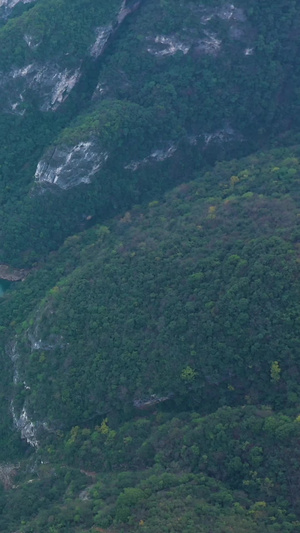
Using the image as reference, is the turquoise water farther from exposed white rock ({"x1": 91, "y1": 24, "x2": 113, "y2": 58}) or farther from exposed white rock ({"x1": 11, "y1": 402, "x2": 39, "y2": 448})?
exposed white rock ({"x1": 91, "y1": 24, "x2": 113, "y2": 58})

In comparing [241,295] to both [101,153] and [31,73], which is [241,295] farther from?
[31,73]

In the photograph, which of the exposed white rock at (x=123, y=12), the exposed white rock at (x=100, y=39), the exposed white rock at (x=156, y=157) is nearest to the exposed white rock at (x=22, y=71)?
the exposed white rock at (x=100, y=39)

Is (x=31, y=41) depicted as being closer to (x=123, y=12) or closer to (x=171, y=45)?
(x=123, y=12)

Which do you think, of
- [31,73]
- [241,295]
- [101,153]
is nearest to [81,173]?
[101,153]

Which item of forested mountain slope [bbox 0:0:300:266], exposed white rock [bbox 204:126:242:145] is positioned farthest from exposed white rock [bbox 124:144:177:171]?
exposed white rock [bbox 204:126:242:145]

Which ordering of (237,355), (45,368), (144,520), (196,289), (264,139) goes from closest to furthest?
1. (144,520)
2. (237,355)
3. (196,289)
4. (45,368)
5. (264,139)
